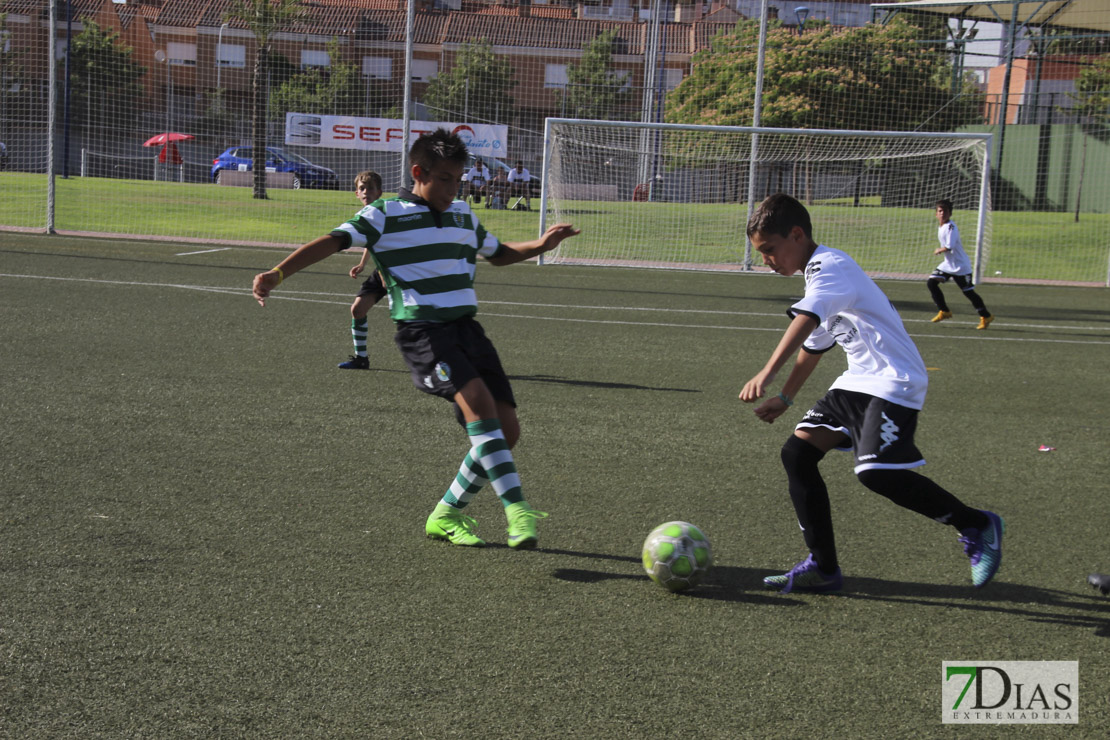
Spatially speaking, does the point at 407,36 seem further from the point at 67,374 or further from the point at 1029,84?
the point at 1029,84

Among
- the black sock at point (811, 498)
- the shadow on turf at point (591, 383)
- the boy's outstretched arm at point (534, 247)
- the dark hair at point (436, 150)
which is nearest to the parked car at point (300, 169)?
the shadow on turf at point (591, 383)

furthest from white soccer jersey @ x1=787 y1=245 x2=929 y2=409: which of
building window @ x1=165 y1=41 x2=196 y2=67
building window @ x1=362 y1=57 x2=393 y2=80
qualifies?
building window @ x1=165 y1=41 x2=196 y2=67

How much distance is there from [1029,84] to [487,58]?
25496mm

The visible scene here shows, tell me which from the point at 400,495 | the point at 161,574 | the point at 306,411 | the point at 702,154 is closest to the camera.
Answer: the point at 161,574

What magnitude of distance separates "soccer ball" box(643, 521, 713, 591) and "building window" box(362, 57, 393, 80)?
23.1 m

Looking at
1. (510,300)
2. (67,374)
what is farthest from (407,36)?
(67,374)

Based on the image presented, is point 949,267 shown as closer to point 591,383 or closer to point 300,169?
point 591,383

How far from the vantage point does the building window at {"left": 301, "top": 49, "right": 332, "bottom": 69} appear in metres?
27.9

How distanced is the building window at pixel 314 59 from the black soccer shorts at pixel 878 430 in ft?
84.2

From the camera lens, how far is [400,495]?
5.16m

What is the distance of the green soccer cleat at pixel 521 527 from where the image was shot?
14.1 ft

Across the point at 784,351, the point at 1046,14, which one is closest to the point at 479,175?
the point at 1046,14

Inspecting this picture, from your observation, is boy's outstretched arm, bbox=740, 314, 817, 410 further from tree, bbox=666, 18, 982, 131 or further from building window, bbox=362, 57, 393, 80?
building window, bbox=362, 57, 393, 80

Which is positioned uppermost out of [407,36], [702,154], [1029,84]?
[1029,84]
